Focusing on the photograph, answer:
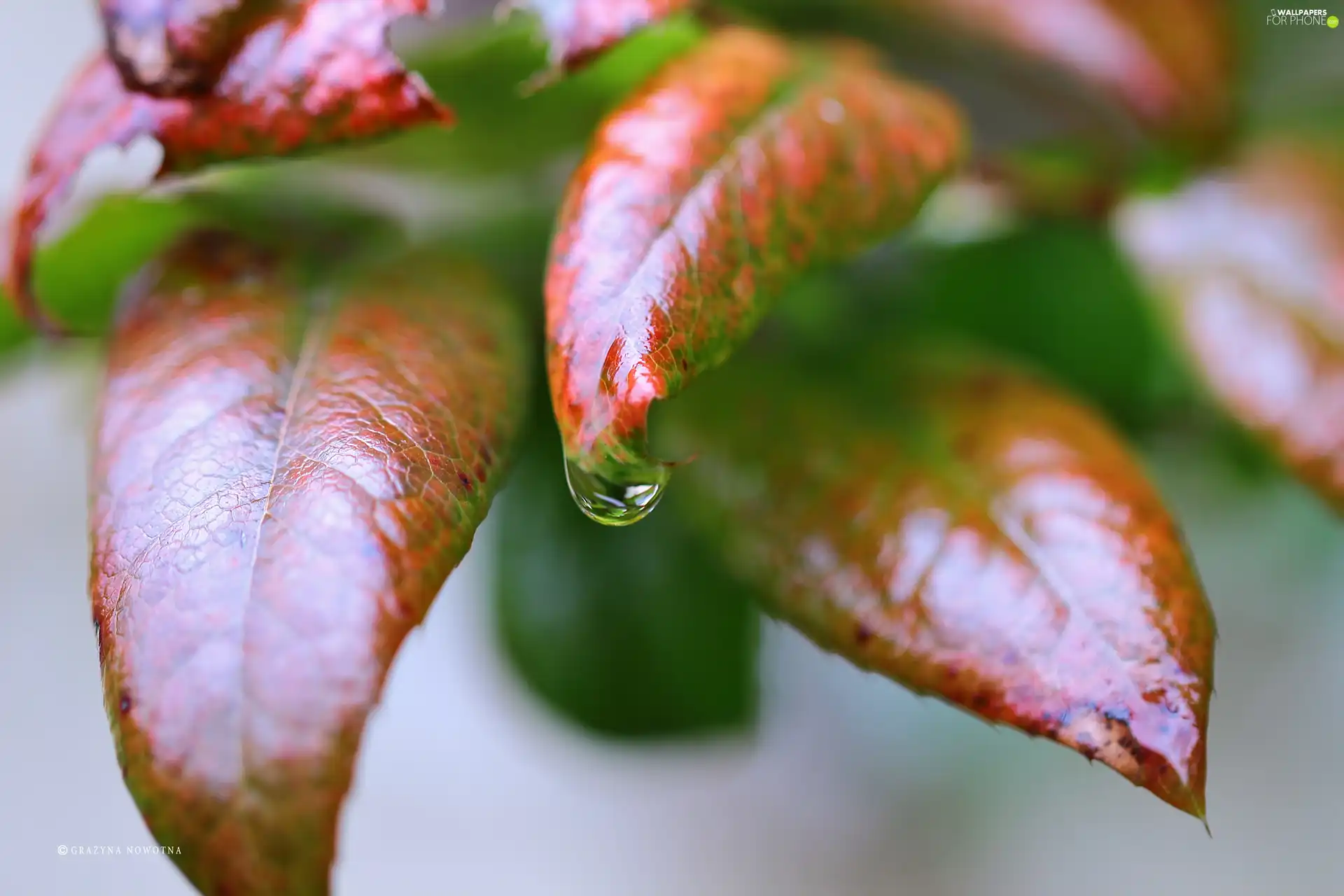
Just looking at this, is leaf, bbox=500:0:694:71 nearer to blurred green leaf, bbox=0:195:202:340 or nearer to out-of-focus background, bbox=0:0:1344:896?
blurred green leaf, bbox=0:195:202:340

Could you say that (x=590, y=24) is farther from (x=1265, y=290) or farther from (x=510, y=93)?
(x=1265, y=290)

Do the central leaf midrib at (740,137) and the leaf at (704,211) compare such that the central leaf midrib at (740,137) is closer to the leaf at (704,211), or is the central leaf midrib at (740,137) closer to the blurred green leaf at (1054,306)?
the leaf at (704,211)

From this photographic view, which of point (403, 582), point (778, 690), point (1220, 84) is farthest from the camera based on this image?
point (778, 690)

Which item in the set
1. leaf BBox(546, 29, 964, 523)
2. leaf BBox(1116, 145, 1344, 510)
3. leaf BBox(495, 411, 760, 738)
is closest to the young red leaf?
leaf BBox(1116, 145, 1344, 510)

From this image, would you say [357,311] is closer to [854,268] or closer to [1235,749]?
[854,268]

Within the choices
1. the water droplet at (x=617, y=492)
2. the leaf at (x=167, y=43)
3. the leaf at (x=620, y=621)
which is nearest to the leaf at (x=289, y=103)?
the leaf at (x=167, y=43)

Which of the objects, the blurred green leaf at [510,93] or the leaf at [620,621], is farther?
the leaf at [620,621]

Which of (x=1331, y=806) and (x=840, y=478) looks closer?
(x=840, y=478)

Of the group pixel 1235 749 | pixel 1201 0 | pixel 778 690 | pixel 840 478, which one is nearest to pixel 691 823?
pixel 778 690
